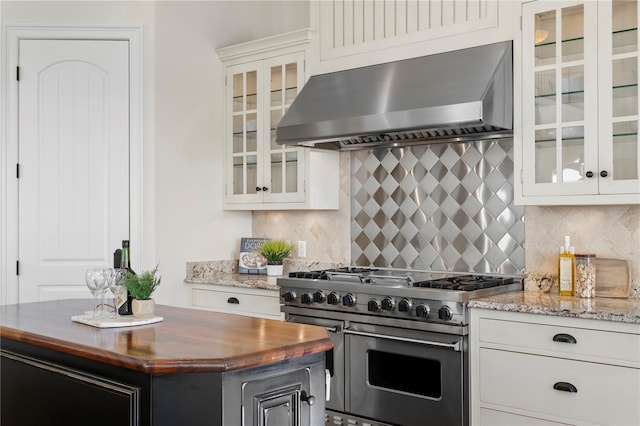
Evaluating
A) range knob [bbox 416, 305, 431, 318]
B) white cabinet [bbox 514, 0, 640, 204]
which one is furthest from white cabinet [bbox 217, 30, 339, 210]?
white cabinet [bbox 514, 0, 640, 204]

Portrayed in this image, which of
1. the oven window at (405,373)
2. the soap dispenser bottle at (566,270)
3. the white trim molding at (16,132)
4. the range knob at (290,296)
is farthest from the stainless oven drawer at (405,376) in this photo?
the white trim molding at (16,132)

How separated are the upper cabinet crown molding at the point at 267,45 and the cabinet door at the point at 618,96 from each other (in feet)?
6.09

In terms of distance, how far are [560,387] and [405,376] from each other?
31.8 inches

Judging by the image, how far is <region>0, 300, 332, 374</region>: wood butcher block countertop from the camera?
210cm

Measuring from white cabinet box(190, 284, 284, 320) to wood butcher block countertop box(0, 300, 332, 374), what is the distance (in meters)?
1.37

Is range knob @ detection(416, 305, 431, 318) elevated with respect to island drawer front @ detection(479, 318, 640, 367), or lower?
elevated

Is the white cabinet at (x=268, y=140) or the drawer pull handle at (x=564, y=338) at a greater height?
the white cabinet at (x=268, y=140)

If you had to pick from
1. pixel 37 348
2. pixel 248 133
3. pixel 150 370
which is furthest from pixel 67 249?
pixel 150 370

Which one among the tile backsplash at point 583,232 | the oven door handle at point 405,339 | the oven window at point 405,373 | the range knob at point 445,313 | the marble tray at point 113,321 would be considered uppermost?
the tile backsplash at point 583,232

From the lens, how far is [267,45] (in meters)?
4.74

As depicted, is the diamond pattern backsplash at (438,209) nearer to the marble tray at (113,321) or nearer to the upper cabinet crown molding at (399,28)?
the upper cabinet crown molding at (399,28)

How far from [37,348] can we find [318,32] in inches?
106

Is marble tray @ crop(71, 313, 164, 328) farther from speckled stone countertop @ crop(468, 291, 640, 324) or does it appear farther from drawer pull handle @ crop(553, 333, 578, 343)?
drawer pull handle @ crop(553, 333, 578, 343)

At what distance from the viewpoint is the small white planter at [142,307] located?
2762mm
